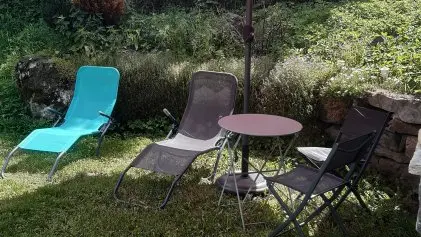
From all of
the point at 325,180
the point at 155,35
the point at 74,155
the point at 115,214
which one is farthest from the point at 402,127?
the point at 155,35

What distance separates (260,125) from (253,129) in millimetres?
161

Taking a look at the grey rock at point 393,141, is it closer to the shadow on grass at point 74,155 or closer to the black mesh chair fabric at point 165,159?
the black mesh chair fabric at point 165,159

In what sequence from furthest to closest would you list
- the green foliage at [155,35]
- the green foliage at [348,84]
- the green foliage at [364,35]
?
the green foliage at [155,35] → the green foliage at [364,35] → the green foliage at [348,84]

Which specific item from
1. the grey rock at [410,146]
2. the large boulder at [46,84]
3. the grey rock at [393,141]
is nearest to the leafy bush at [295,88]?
the grey rock at [393,141]

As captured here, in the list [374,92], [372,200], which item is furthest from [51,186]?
[374,92]

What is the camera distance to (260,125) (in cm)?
393

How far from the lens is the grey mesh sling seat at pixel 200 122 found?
4195mm

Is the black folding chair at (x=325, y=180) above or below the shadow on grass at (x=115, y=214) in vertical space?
above

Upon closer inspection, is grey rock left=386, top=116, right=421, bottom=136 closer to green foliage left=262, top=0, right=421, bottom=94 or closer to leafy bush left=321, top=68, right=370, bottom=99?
green foliage left=262, top=0, right=421, bottom=94

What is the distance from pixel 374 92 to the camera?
4.41 meters

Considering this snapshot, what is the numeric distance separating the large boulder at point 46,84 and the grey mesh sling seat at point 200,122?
2.07m

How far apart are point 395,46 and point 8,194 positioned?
14.2ft

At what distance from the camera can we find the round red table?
3715 mm

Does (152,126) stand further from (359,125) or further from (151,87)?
(359,125)
